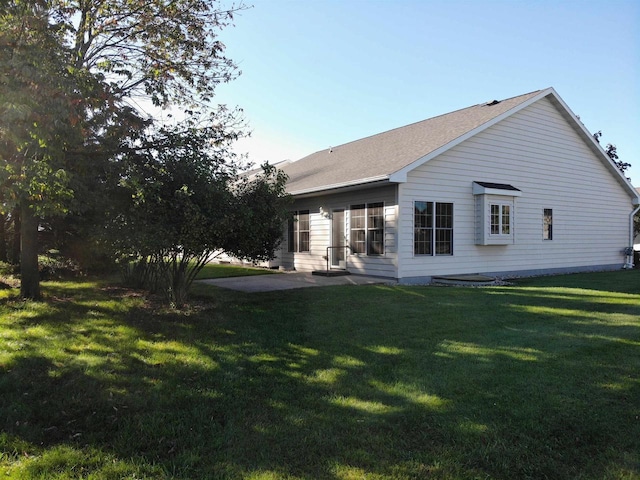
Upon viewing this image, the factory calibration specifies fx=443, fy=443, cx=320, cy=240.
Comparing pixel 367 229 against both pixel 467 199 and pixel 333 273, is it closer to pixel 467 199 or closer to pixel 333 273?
pixel 333 273

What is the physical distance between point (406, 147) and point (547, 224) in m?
6.20

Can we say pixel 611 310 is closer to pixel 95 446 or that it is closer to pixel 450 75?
pixel 95 446

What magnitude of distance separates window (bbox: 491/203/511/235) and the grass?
6.35 meters

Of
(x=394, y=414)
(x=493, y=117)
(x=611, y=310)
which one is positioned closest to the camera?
(x=394, y=414)

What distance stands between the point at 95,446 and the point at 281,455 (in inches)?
52.7

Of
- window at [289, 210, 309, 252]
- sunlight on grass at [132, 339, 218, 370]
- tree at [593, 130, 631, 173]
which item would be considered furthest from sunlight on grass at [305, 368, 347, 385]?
tree at [593, 130, 631, 173]

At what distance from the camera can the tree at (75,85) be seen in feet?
18.4

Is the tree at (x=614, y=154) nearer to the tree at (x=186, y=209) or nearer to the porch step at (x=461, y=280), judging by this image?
the porch step at (x=461, y=280)

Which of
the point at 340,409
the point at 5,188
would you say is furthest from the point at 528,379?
the point at 5,188

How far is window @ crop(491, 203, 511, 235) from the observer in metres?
13.5

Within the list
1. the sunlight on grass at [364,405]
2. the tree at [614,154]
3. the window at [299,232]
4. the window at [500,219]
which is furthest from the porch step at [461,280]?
the tree at [614,154]

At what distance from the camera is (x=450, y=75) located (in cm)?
1461

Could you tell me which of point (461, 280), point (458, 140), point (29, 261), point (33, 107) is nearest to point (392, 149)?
point (458, 140)

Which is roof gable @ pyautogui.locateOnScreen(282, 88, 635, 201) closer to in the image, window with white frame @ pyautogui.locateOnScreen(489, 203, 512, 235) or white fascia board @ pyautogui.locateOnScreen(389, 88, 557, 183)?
white fascia board @ pyautogui.locateOnScreen(389, 88, 557, 183)
